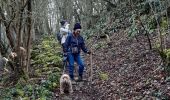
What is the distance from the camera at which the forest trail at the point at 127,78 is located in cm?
884

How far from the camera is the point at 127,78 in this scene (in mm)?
10703

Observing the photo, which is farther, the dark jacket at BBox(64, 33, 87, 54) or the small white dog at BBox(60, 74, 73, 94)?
the dark jacket at BBox(64, 33, 87, 54)

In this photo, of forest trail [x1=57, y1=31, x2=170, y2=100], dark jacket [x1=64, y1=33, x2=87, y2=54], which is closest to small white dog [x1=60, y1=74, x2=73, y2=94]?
forest trail [x1=57, y1=31, x2=170, y2=100]

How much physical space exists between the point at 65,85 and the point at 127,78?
1.92 metres

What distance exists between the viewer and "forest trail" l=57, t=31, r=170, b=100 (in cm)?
884

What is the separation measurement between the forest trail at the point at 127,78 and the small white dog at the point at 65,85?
0.23 meters

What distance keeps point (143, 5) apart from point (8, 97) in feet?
38.2

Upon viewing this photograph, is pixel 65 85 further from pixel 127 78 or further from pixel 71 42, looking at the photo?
pixel 127 78

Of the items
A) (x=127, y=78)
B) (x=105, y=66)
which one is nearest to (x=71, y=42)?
(x=127, y=78)

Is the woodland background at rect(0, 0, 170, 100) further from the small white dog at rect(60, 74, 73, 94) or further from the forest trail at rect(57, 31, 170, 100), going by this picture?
the small white dog at rect(60, 74, 73, 94)

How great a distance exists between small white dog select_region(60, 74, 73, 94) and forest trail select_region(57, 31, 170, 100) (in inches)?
9.2

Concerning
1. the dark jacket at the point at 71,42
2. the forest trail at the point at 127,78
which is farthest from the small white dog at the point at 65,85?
the dark jacket at the point at 71,42

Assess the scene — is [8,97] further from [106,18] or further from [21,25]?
[106,18]

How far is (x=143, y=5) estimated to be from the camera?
63.8 ft
